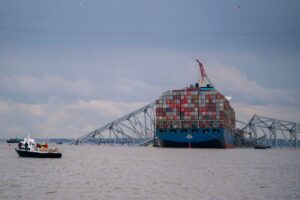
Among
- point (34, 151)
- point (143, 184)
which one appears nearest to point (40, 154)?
point (34, 151)

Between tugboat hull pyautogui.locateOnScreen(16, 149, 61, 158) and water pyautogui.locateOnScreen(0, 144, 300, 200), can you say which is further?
tugboat hull pyautogui.locateOnScreen(16, 149, 61, 158)

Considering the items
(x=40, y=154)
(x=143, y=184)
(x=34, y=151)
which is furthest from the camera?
(x=34, y=151)

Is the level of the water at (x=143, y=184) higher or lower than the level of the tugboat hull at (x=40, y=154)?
lower

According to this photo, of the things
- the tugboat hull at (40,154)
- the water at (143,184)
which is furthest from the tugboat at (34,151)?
the water at (143,184)

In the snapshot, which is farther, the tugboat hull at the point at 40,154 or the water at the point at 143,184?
the tugboat hull at the point at 40,154

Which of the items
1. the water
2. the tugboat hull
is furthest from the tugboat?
the water

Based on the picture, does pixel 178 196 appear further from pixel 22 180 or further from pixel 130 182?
pixel 22 180

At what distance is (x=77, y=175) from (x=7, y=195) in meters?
22.5

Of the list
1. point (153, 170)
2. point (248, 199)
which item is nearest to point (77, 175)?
point (153, 170)

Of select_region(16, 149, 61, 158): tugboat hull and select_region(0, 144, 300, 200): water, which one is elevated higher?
select_region(16, 149, 61, 158): tugboat hull

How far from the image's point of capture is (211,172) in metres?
88.9

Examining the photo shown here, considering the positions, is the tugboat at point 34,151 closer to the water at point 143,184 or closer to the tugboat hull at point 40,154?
the tugboat hull at point 40,154

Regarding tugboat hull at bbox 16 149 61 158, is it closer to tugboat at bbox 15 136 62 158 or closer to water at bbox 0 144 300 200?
tugboat at bbox 15 136 62 158

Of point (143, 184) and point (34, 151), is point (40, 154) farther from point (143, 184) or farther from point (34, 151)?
point (143, 184)
